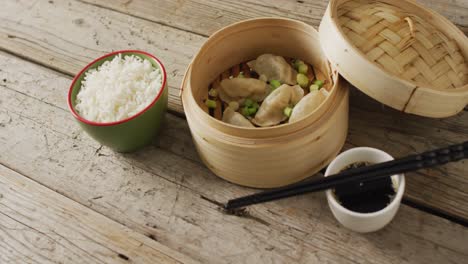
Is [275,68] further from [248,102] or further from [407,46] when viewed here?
[407,46]

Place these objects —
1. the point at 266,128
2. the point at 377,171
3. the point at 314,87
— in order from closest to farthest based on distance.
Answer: the point at 377,171, the point at 266,128, the point at 314,87

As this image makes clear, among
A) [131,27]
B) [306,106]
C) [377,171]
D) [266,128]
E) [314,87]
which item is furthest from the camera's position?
[131,27]

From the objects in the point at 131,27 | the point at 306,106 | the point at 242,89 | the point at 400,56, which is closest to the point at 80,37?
the point at 131,27

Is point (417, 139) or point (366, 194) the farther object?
point (417, 139)

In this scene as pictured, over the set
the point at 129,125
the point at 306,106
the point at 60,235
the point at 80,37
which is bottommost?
the point at 60,235

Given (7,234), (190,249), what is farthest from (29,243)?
(190,249)

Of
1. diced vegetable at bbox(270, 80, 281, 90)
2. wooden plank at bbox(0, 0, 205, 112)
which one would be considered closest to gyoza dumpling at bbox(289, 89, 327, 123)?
diced vegetable at bbox(270, 80, 281, 90)

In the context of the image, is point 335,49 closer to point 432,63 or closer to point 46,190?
point 432,63

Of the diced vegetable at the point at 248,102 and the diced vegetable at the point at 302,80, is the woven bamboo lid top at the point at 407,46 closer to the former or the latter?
the diced vegetable at the point at 302,80
